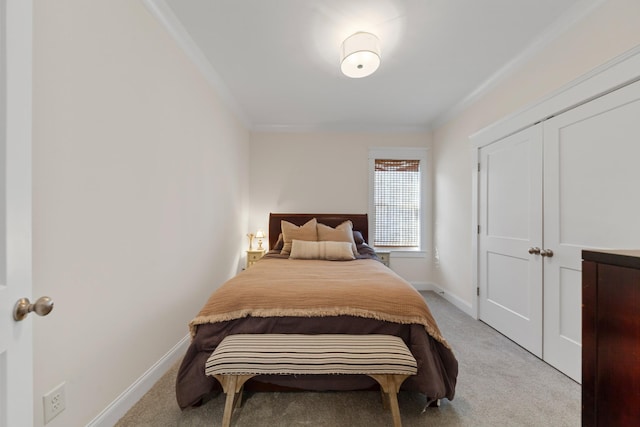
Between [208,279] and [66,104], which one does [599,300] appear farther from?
[208,279]

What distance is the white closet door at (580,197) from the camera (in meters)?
1.57

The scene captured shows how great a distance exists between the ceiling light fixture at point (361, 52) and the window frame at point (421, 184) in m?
2.05

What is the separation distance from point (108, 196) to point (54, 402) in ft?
3.05

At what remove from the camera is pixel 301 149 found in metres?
4.09

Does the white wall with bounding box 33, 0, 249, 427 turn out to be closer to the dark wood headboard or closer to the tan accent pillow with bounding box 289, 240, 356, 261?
the tan accent pillow with bounding box 289, 240, 356, 261

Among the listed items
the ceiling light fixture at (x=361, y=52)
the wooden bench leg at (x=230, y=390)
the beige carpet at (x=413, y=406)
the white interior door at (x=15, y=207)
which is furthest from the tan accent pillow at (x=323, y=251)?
the white interior door at (x=15, y=207)

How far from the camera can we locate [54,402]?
111 cm

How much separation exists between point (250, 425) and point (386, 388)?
2.52 ft

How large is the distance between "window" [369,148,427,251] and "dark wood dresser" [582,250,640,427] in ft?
11.0

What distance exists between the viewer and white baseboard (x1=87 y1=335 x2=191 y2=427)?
136 centimetres

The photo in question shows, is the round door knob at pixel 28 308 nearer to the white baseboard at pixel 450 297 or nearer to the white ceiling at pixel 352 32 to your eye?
the white ceiling at pixel 352 32

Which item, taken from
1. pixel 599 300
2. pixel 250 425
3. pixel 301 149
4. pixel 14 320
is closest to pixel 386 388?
pixel 250 425

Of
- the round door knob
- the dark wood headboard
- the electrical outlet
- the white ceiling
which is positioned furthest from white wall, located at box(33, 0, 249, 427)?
the dark wood headboard

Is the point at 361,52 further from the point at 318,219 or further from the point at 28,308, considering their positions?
the point at 318,219
